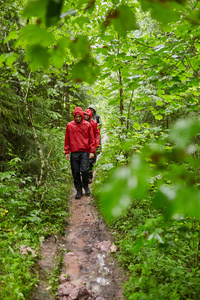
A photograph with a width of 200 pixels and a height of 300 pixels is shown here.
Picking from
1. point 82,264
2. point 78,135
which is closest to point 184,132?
point 82,264

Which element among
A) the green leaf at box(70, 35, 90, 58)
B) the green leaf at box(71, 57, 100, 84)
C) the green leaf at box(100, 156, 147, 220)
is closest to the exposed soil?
the green leaf at box(100, 156, 147, 220)

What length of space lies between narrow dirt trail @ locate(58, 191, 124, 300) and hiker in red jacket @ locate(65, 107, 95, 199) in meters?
1.44

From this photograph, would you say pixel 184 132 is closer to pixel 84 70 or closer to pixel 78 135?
pixel 84 70

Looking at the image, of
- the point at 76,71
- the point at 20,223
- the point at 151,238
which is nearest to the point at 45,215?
the point at 20,223

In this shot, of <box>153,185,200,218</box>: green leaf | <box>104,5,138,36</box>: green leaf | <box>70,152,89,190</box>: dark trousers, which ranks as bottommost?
<box>70,152,89,190</box>: dark trousers

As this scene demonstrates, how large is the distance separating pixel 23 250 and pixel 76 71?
292cm

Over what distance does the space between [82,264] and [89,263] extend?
12 centimetres

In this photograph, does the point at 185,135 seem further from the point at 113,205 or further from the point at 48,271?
the point at 48,271

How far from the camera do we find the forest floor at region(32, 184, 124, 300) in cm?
286

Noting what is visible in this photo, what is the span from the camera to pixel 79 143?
243 inches

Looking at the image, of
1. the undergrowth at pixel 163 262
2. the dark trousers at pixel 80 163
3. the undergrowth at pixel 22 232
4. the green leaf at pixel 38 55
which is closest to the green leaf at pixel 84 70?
the green leaf at pixel 38 55

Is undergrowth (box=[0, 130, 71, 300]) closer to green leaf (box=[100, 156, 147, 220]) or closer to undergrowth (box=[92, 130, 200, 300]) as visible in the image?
undergrowth (box=[92, 130, 200, 300])

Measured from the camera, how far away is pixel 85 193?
6742 millimetres

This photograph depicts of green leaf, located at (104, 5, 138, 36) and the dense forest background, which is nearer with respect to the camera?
the dense forest background
